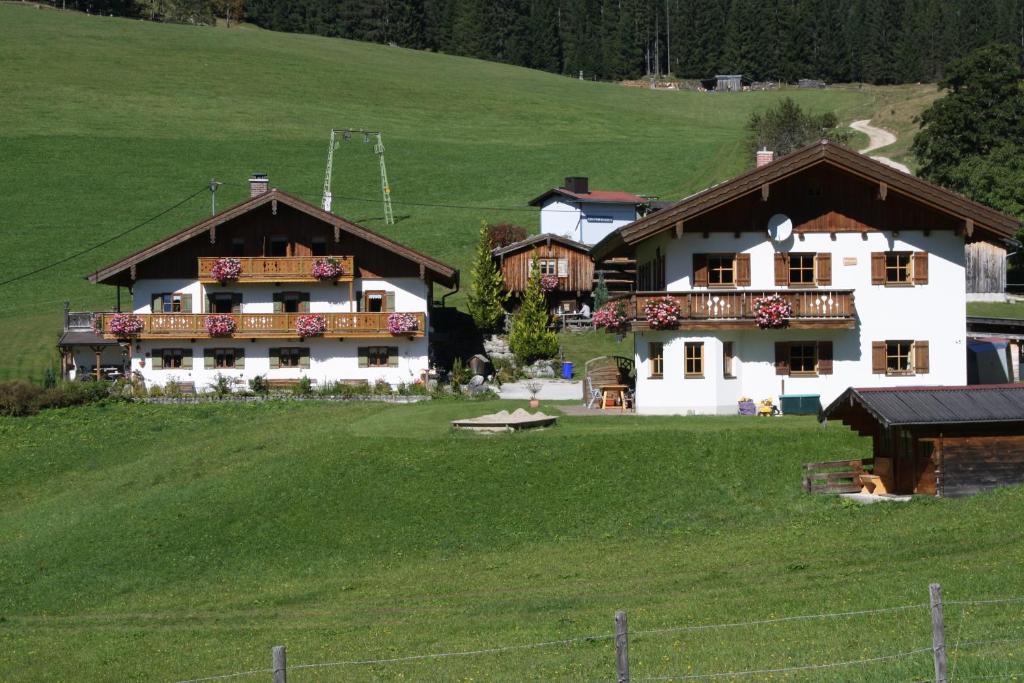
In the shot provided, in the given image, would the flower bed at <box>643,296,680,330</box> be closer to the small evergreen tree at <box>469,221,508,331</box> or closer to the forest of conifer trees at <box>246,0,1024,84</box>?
the small evergreen tree at <box>469,221,508,331</box>

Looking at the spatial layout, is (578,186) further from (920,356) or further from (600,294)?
(920,356)

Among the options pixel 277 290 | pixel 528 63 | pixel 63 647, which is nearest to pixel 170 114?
pixel 277 290

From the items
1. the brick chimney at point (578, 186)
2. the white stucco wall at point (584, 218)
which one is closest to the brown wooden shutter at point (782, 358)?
the white stucco wall at point (584, 218)

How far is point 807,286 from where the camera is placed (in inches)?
1766

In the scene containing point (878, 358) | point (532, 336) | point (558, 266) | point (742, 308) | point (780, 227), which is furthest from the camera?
point (558, 266)

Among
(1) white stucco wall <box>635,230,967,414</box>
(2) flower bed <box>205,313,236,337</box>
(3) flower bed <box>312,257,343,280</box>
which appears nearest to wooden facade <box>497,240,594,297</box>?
(3) flower bed <box>312,257,343,280</box>

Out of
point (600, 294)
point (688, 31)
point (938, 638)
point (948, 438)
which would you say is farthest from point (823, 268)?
point (688, 31)

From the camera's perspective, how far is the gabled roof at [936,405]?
97.5 ft

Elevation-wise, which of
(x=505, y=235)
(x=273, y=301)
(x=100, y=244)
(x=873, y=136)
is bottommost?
(x=273, y=301)

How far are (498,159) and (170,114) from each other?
27408 mm

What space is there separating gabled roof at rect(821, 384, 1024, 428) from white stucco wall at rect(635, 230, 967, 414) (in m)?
11.9

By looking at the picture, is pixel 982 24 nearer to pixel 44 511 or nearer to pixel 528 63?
pixel 528 63

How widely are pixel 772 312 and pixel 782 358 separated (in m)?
2.10

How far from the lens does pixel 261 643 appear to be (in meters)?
23.3
